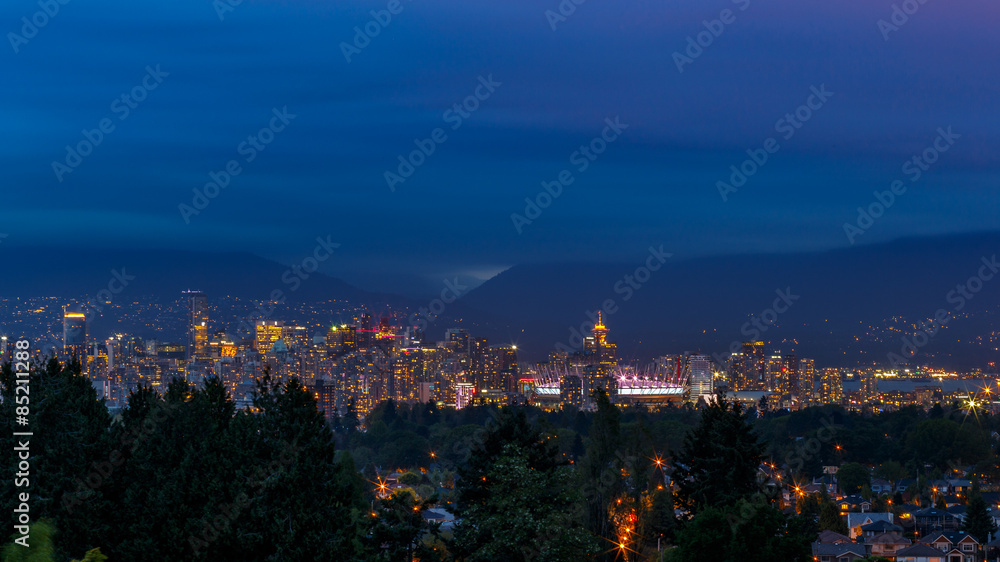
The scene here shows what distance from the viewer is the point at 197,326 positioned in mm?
152625

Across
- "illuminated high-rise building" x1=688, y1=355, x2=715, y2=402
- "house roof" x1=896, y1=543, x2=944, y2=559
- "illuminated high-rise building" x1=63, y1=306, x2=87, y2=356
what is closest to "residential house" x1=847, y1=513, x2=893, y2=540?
"house roof" x1=896, y1=543, x2=944, y2=559

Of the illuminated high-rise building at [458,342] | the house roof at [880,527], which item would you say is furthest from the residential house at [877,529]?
the illuminated high-rise building at [458,342]

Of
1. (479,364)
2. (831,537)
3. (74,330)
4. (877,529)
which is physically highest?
(74,330)

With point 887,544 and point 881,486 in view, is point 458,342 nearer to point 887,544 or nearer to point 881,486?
point 881,486

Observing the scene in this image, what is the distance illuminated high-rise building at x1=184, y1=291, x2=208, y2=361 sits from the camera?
14588 centimetres

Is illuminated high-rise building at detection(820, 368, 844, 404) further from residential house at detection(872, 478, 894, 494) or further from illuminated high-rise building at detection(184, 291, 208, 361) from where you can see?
residential house at detection(872, 478, 894, 494)

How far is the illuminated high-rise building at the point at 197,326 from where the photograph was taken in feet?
479

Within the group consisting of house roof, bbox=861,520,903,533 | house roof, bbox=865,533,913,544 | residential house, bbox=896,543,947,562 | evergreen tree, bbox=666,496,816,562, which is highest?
evergreen tree, bbox=666,496,816,562

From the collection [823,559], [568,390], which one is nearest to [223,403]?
[823,559]

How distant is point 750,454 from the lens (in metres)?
19.9

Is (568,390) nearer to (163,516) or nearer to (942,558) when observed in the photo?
(942,558)

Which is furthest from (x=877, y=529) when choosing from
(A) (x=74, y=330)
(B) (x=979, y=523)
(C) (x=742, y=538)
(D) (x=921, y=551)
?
(A) (x=74, y=330)

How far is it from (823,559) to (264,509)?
19379 mm

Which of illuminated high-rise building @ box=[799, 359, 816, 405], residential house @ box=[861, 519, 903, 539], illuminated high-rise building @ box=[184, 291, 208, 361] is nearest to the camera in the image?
residential house @ box=[861, 519, 903, 539]
